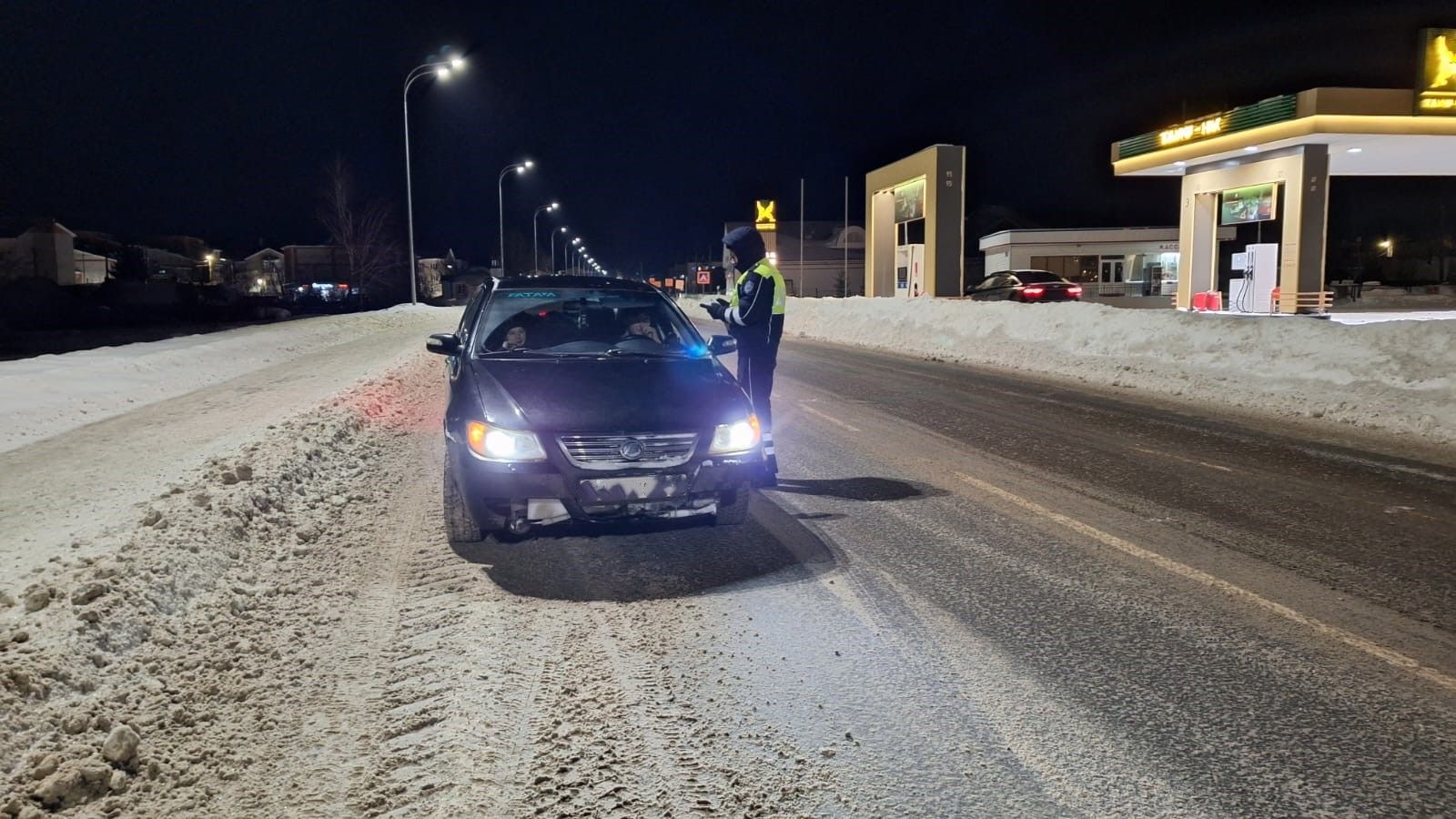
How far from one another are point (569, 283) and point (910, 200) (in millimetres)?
36499

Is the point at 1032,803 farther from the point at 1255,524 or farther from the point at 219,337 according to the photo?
the point at 219,337

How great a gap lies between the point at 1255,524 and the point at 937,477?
232 cm

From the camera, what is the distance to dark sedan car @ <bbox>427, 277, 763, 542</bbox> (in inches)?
207

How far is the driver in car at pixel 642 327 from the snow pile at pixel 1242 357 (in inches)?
318

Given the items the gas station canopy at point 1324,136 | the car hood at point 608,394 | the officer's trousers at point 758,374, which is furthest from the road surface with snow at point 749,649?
the gas station canopy at point 1324,136

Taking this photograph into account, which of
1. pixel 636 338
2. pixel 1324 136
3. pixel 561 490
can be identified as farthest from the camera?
pixel 1324 136

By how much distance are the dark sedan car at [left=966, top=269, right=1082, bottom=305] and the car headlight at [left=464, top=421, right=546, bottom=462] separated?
29.3 metres

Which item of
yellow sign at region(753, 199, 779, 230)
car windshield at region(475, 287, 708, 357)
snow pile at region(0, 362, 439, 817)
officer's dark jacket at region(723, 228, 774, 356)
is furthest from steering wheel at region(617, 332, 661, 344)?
yellow sign at region(753, 199, 779, 230)

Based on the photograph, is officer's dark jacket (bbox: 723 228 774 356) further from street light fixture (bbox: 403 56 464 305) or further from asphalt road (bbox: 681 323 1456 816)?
street light fixture (bbox: 403 56 464 305)

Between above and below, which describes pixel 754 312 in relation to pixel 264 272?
below

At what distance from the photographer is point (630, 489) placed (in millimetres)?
5273

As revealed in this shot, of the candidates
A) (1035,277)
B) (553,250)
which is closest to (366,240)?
(553,250)

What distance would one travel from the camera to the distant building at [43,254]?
74.5 m

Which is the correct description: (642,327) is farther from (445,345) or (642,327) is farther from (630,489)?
(630,489)
